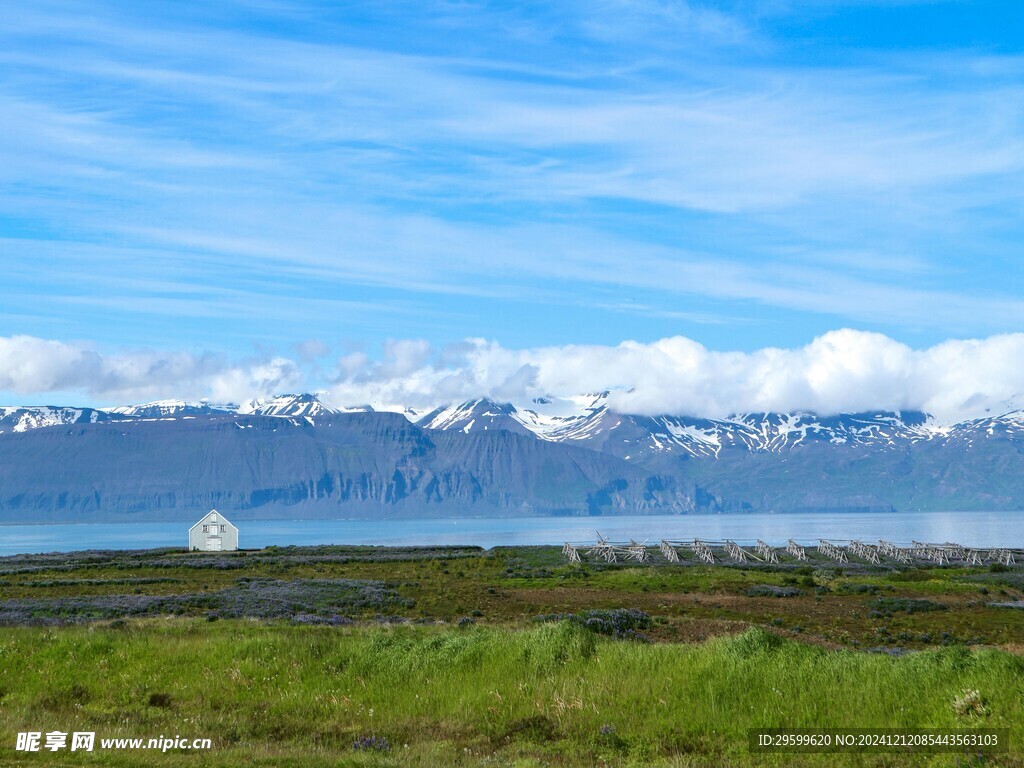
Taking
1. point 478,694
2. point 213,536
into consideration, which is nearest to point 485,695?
point 478,694

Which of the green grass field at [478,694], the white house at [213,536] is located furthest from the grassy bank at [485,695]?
the white house at [213,536]

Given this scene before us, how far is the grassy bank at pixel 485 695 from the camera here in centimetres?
1723

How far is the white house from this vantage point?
4134 inches

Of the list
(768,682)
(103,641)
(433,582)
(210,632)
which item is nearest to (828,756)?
(768,682)

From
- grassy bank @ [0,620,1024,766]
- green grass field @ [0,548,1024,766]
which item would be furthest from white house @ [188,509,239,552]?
grassy bank @ [0,620,1024,766]

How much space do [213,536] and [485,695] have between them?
299 feet

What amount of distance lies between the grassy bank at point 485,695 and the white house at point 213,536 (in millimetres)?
83379

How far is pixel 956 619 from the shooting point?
4462 cm

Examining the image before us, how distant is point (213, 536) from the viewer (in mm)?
105375

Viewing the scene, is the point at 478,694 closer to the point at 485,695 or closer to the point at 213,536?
the point at 485,695

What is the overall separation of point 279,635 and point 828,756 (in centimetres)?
1414

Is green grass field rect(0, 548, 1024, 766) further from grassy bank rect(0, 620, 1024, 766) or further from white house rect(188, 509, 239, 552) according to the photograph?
white house rect(188, 509, 239, 552)

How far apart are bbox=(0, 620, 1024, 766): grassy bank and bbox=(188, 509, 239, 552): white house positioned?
83379 millimetres

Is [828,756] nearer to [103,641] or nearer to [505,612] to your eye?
[103,641]
